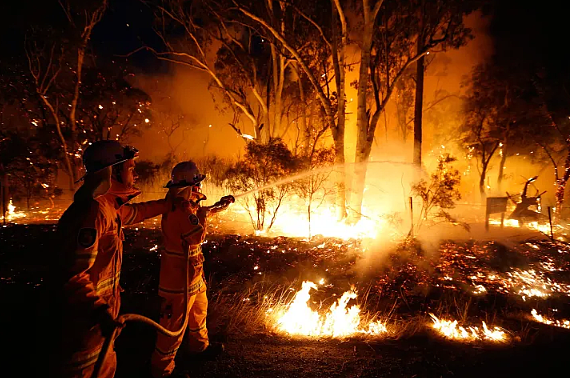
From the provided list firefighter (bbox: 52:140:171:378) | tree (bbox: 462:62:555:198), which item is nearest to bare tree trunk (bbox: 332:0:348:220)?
firefighter (bbox: 52:140:171:378)

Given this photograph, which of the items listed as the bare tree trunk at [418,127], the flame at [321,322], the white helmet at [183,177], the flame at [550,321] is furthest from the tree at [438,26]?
the white helmet at [183,177]

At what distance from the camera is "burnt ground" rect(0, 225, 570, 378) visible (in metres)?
3.49

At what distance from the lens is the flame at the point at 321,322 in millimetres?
4430

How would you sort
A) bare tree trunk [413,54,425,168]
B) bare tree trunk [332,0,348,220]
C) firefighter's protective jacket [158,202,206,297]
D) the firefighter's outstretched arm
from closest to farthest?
the firefighter's outstretched arm < firefighter's protective jacket [158,202,206,297] < bare tree trunk [332,0,348,220] < bare tree trunk [413,54,425,168]

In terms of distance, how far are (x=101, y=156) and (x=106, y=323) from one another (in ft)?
4.21

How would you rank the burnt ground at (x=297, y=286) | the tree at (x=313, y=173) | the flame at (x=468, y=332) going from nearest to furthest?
the burnt ground at (x=297, y=286), the flame at (x=468, y=332), the tree at (x=313, y=173)

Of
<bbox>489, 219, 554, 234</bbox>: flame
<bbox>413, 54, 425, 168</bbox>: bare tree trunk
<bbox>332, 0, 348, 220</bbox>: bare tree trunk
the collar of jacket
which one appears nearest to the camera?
the collar of jacket

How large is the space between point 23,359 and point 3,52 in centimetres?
1880

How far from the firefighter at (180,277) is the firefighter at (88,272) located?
2.14 feet

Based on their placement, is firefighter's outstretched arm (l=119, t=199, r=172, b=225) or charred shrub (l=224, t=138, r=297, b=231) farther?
charred shrub (l=224, t=138, r=297, b=231)

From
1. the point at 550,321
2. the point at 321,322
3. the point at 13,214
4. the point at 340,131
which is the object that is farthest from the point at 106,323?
the point at 13,214

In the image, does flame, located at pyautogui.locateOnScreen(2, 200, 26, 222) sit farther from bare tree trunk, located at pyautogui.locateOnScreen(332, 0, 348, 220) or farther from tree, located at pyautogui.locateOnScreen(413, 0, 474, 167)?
tree, located at pyautogui.locateOnScreen(413, 0, 474, 167)

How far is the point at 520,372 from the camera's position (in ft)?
11.6

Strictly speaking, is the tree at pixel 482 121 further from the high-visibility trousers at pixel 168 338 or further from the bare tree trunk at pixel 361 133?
the high-visibility trousers at pixel 168 338
